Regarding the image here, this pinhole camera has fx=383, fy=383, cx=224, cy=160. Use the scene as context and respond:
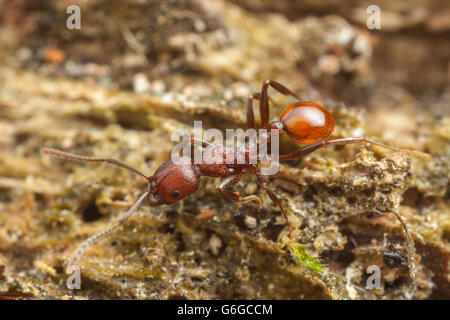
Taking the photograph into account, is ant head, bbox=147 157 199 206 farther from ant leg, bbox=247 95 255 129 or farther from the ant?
ant leg, bbox=247 95 255 129

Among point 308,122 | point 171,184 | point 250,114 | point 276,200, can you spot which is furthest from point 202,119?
point 276,200

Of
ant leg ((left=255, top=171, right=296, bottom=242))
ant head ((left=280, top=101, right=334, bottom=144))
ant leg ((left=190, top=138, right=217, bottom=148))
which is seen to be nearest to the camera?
ant leg ((left=255, top=171, right=296, bottom=242))

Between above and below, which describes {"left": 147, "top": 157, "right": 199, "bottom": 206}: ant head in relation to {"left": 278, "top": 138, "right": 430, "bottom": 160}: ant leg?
below

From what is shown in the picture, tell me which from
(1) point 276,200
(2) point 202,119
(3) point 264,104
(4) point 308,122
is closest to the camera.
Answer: (1) point 276,200

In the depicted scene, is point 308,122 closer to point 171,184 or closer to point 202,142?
point 202,142

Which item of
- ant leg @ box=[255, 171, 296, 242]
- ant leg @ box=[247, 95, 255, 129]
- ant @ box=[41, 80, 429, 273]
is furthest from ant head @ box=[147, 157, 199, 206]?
ant leg @ box=[247, 95, 255, 129]

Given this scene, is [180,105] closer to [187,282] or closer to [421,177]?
Result: [187,282]

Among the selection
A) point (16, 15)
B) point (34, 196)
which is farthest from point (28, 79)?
point (34, 196)

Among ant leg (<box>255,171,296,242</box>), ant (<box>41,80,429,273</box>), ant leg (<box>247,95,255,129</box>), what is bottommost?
ant leg (<box>255,171,296,242</box>)
